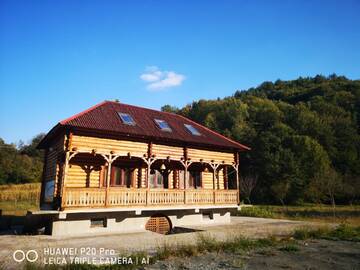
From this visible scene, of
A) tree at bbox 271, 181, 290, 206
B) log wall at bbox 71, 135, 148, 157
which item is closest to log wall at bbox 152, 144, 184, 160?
log wall at bbox 71, 135, 148, 157

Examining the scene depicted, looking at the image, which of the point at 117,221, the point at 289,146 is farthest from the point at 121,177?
the point at 289,146

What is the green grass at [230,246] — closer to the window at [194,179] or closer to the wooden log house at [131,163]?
the wooden log house at [131,163]

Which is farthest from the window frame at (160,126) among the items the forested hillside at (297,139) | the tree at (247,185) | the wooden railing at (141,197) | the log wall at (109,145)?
the tree at (247,185)

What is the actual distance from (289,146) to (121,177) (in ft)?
147

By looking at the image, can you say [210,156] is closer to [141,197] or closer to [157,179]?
[157,179]

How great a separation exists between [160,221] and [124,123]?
6.13 metres

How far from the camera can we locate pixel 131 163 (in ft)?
59.5

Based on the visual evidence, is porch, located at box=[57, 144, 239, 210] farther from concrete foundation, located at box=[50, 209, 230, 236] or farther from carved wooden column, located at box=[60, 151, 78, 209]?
concrete foundation, located at box=[50, 209, 230, 236]

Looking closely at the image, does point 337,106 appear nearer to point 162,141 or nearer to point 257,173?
point 257,173

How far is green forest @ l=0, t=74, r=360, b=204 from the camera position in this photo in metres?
47.8

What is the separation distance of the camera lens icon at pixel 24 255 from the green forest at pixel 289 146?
33812 millimetres

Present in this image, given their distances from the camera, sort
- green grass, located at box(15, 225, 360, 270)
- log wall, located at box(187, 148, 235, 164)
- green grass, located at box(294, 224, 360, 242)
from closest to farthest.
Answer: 1. green grass, located at box(15, 225, 360, 270)
2. green grass, located at box(294, 224, 360, 242)
3. log wall, located at box(187, 148, 235, 164)

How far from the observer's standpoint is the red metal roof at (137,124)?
1559 cm

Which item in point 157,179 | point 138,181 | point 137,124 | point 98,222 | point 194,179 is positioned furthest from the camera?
point 194,179
